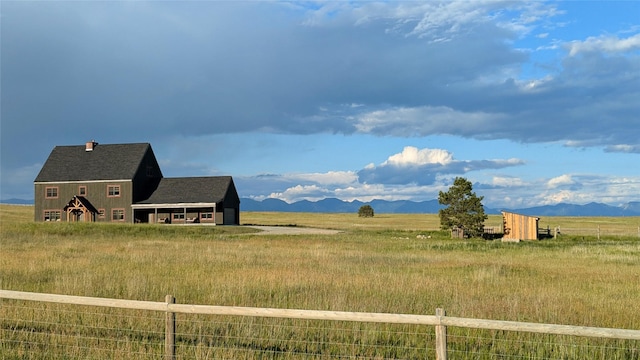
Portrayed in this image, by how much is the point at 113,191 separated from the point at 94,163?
189 inches

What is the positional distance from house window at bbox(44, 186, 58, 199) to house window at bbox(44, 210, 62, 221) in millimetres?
1740

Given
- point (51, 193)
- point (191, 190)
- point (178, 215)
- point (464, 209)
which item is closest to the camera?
point (464, 209)

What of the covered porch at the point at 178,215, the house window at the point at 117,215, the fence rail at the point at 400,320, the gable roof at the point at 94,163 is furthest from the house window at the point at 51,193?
the fence rail at the point at 400,320

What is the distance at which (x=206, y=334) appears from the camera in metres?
A: 11.3

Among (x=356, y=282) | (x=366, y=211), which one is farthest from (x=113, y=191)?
(x=366, y=211)

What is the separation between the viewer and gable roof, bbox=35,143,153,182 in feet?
230

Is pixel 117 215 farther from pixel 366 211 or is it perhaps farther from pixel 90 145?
pixel 366 211

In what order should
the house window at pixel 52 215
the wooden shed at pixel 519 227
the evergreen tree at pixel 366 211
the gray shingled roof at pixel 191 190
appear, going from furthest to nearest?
1. the evergreen tree at pixel 366 211
2. the house window at pixel 52 215
3. the gray shingled roof at pixel 191 190
4. the wooden shed at pixel 519 227

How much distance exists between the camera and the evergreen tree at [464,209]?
172 ft

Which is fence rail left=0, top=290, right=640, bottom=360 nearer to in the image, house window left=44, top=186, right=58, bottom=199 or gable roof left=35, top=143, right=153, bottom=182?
gable roof left=35, top=143, right=153, bottom=182

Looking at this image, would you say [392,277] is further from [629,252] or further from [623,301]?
[629,252]

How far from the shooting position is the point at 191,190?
236ft

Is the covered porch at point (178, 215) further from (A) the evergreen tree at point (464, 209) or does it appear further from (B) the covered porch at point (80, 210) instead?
(A) the evergreen tree at point (464, 209)

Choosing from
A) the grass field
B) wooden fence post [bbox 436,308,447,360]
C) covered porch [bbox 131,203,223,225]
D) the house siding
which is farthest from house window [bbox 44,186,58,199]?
wooden fence post [bbox 436,308,447,360]
